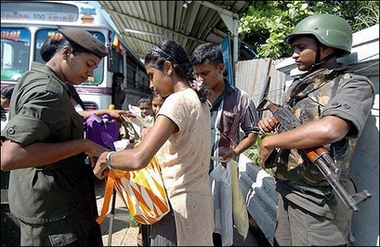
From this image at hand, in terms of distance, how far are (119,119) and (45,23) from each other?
3.93 metres

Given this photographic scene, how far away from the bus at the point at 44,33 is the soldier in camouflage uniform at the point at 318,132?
423 centimetres

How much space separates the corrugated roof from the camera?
7023 mm

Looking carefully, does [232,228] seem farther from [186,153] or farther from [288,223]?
[186,153]

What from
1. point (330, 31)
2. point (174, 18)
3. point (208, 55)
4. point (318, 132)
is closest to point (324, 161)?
point (318, 132)

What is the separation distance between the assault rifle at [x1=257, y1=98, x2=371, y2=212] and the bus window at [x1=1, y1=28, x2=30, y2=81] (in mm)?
5120

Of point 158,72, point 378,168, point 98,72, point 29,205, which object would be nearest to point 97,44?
point 158,72

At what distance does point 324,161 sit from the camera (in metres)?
1.16

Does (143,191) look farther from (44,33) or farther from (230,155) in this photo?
(44,33)

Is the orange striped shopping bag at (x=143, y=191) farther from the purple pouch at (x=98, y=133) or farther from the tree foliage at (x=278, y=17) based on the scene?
the tree foliage at (x=278, y=17)

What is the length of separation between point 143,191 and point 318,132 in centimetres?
81

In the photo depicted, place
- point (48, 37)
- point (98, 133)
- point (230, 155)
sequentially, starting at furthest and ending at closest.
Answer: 1. point (48, 37)
2. point (230, 155)
3. point (98, 133)

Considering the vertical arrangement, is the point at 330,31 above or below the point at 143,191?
above

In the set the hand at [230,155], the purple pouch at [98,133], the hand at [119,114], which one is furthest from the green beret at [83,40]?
the hand at [230,155]

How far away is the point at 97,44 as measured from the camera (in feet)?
5.34
